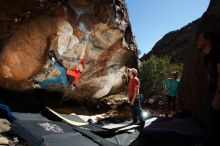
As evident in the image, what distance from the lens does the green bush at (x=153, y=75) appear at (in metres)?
15.9

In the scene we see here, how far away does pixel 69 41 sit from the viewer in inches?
392

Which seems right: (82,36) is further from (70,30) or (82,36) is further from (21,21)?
(21,21)

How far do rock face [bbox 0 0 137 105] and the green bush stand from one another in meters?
3.77

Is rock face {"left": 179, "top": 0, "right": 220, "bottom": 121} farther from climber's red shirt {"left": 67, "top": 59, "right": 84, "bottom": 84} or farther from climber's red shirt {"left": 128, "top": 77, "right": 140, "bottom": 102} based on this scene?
climber's red shirt {"left": 67, "top": 59, "right": 84, "bottom": 84}

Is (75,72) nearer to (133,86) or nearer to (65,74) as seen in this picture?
(65,74)

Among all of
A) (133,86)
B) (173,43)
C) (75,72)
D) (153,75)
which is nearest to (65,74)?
(75,72)

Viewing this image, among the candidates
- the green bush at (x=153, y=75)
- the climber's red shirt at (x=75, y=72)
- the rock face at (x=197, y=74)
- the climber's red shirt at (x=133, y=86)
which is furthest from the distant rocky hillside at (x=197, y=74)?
the green bush at (x=153, y=75)

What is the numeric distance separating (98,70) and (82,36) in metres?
1.48

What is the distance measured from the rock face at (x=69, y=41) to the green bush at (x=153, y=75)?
12.4 ft

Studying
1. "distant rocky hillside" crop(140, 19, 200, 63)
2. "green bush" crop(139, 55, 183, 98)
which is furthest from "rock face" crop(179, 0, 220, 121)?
"distant rocky hillside" crop(140, 19, 200, 63)

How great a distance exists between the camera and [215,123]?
13.8 feet

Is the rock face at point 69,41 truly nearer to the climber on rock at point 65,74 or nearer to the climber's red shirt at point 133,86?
the climber on rock at point 65,74

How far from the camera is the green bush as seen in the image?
15930 millimetres

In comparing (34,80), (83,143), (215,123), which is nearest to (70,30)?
(34,80)
